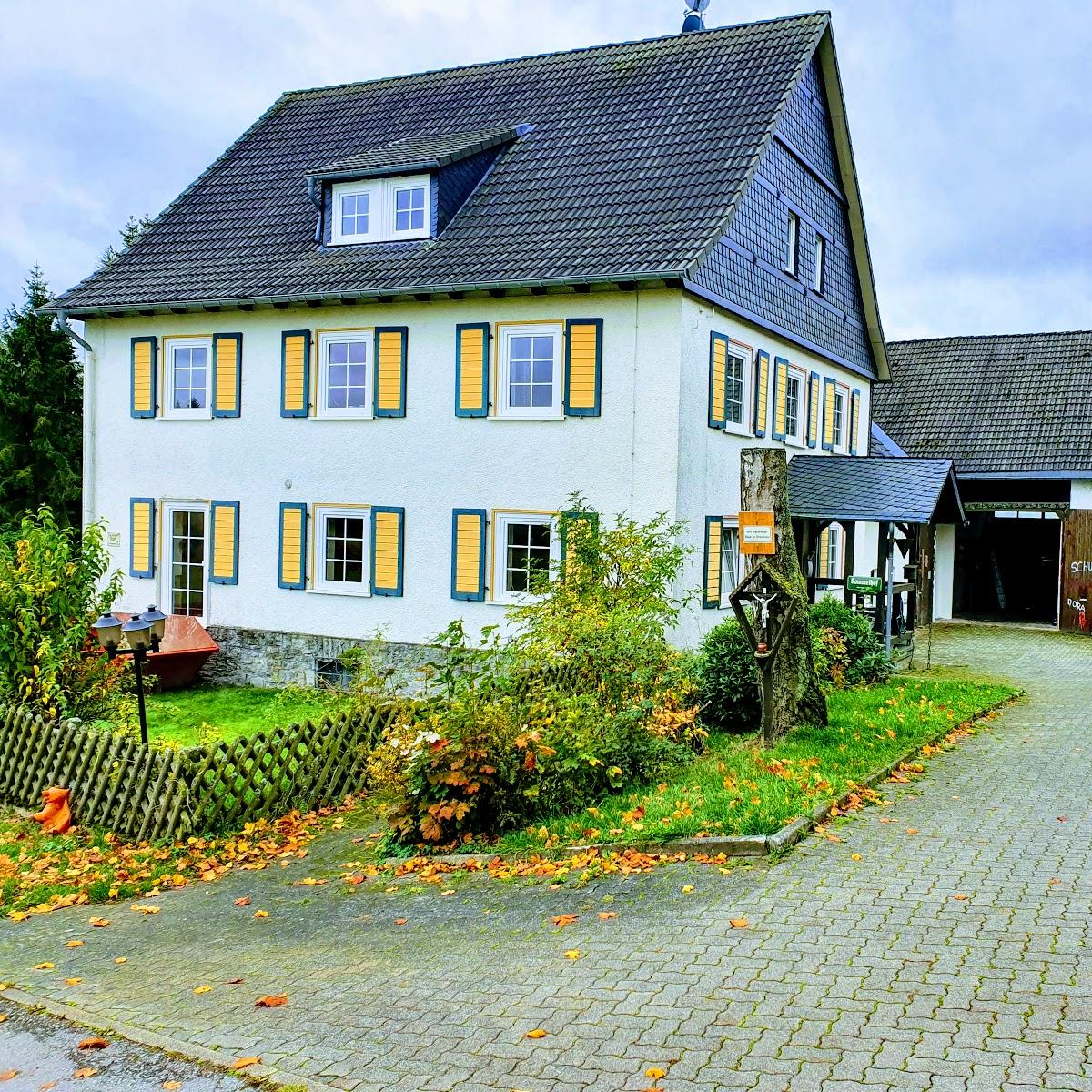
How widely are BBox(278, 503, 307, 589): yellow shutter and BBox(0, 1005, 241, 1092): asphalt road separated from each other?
13.9 metres

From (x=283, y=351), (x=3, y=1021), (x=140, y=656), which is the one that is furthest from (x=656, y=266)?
(x=3, y=1021)

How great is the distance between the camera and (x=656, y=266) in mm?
16500

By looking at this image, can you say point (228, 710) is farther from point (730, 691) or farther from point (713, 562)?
point (730, 691)

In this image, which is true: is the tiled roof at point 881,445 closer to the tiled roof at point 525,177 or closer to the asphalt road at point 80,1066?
the tiled roof at point 525,177

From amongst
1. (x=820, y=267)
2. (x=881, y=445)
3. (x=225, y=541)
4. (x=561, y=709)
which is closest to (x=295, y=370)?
(x=225, y=541)

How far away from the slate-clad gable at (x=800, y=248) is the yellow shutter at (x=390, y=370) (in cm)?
478

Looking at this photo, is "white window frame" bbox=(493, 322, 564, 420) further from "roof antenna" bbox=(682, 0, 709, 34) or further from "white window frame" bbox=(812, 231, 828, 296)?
"roof antenna" bbox=(682, 0, 709, 34)

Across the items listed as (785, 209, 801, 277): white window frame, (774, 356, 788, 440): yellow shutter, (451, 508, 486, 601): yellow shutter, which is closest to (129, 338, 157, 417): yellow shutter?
(451, 508, 486, 601): yellow shutter

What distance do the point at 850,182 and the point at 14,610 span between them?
1755 cm

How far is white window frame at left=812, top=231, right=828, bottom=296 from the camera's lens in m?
22.9

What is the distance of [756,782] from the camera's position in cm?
998

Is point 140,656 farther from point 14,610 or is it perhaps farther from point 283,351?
point 283,351

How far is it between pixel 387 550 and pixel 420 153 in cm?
617

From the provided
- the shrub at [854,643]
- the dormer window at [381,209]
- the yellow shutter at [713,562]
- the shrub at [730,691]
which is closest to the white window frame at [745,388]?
the yellow shutter at [713,562]
